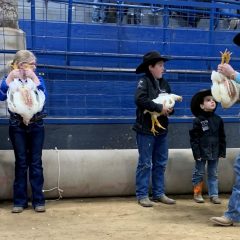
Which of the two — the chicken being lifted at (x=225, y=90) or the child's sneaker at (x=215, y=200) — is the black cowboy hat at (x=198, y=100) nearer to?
the chicken being lifted at (x=225, y=90)

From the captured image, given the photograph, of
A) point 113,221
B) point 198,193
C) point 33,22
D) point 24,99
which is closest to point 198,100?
point 198,193

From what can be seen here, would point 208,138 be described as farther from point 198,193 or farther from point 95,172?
point 95,172

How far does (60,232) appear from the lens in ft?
15.7

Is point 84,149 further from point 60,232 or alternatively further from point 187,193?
point 60,232

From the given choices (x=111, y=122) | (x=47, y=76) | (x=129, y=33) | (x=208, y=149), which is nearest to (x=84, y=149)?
(x=111, y=122)

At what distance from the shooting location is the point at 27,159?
5555mm

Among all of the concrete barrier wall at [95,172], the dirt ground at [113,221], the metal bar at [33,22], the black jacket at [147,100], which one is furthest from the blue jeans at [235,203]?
the metal bar at [33,22]

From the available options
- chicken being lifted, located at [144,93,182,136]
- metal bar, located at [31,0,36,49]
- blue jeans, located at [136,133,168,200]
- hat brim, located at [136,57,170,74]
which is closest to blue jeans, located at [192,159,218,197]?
blue jeans, located at [136,133,168,200]

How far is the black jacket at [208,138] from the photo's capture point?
5992mm

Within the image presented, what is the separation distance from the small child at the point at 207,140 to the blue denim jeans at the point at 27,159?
180 cm

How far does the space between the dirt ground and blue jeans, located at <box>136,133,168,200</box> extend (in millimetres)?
218

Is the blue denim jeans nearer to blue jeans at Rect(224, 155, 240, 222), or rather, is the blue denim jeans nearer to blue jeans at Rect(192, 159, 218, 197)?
blue jeans at Rect(192, 159, 218, 197)

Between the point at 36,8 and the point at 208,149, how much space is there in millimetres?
3256

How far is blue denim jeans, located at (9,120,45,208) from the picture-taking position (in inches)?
214
